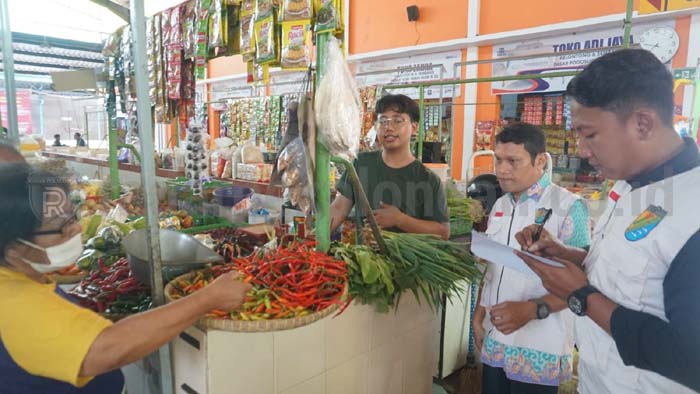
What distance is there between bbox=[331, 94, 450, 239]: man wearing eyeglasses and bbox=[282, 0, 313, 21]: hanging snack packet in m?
0.86

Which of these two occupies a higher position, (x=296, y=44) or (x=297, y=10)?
(x=297, y=10)

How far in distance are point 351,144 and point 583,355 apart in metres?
1.03

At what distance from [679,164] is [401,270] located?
38.2 inches

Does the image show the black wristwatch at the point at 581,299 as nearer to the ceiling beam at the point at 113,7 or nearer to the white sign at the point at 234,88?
the ceiling beam at the point at 113,7

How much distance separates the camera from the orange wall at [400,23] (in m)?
6.76

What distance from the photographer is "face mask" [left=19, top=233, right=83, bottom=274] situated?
1.09m

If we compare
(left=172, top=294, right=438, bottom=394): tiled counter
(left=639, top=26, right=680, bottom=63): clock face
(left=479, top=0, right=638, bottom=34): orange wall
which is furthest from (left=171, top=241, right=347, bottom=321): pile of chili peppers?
(left=479, top=0, right=638, bottom=34): orange wall

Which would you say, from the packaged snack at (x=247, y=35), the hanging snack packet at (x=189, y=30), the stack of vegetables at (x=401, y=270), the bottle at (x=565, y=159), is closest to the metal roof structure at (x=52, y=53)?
the hanging snack packet at (x=189, y=30)

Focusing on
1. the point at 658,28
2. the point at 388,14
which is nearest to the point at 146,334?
the point at 658,28

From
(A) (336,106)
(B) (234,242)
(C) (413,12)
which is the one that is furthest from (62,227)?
(C) (413,12)

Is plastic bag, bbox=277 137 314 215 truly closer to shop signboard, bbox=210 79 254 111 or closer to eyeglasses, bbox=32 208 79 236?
eyeglasses, bbox=32 208 79 236

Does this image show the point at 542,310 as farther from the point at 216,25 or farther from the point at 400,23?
the point at 400,23

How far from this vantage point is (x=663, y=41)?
5.00m

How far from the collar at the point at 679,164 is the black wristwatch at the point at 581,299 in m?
0.32
